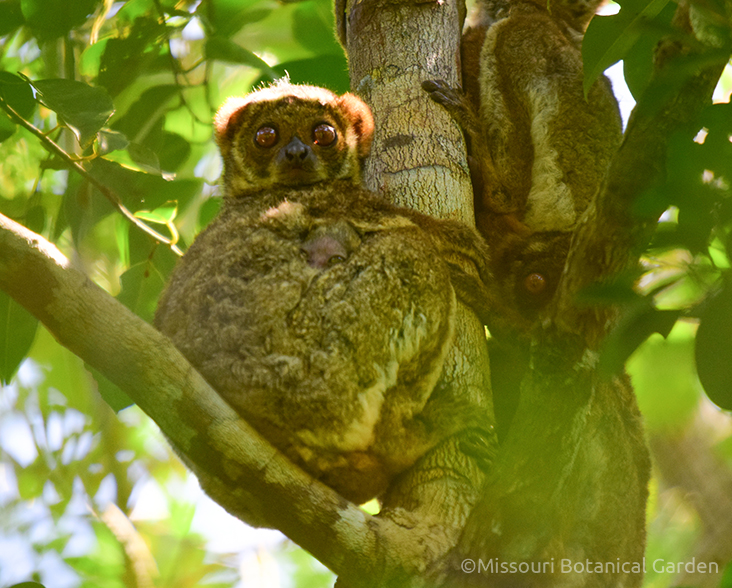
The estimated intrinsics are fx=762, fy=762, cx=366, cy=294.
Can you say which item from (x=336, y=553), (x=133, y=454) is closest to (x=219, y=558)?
(x=133, y=454)

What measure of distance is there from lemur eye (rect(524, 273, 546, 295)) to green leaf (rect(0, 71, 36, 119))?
2.24 metres

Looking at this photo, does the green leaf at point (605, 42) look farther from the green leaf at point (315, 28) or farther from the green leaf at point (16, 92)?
the green leaf at point (315, 28)

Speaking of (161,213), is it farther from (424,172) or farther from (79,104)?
(424,172)

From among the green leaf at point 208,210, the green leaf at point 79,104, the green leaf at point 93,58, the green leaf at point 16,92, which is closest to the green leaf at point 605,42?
the green leaf at point 79,104

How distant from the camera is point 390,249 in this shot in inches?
110

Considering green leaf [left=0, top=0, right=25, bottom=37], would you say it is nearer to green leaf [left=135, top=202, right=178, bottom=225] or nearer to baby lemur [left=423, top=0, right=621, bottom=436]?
green leaf [left=135, top=202, right=178, bottom=225]

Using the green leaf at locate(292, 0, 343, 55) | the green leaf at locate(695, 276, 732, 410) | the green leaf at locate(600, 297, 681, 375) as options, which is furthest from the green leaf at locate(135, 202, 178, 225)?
the green leaf at locate(695, 276, 732, 410)

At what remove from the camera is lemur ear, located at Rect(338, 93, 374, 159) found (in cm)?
349

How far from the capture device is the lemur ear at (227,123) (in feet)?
12.1

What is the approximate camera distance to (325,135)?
11.6ft

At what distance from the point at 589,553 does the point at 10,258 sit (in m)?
2.16

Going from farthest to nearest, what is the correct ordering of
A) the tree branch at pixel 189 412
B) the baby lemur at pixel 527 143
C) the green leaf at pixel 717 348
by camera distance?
1. the baby lemur at pixel 527 143
2. the tree branch at pixel 189 412
3. the green leaf at pixel 717 348

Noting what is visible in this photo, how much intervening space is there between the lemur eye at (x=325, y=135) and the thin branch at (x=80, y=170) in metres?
0.98

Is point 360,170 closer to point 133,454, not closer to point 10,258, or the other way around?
point 10,258
